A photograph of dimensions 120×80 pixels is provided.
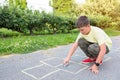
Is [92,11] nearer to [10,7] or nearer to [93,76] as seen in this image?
[10,7]

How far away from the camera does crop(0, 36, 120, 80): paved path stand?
118 inches

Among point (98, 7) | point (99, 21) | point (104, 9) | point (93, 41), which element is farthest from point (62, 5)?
point (93, 41)

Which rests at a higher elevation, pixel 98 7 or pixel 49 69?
pixel 98 7

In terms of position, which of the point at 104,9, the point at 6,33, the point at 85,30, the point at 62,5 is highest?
the point at 62,5

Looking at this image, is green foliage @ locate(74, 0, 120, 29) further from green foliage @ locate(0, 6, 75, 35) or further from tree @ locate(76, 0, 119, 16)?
green foliage @ locate(0, 6, 75, 35)

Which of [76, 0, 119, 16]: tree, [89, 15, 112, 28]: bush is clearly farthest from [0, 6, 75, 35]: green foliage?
[76, 0, 119, 16]: tree

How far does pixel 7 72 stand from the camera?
125 inches

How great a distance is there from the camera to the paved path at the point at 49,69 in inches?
118

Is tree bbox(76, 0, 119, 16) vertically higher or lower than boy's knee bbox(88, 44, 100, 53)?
higher

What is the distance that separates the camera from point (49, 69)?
11.0 ft

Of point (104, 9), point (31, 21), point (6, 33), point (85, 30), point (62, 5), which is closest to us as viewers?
point (85, 30)

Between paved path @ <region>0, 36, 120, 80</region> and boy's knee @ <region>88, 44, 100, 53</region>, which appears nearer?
paved path @ <region>0, 36, 120, 80</region>

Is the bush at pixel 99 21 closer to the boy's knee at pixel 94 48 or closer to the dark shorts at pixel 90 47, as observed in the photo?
the dark shorts at pixel 90 47

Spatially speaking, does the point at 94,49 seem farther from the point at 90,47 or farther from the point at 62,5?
the point at 62,5
